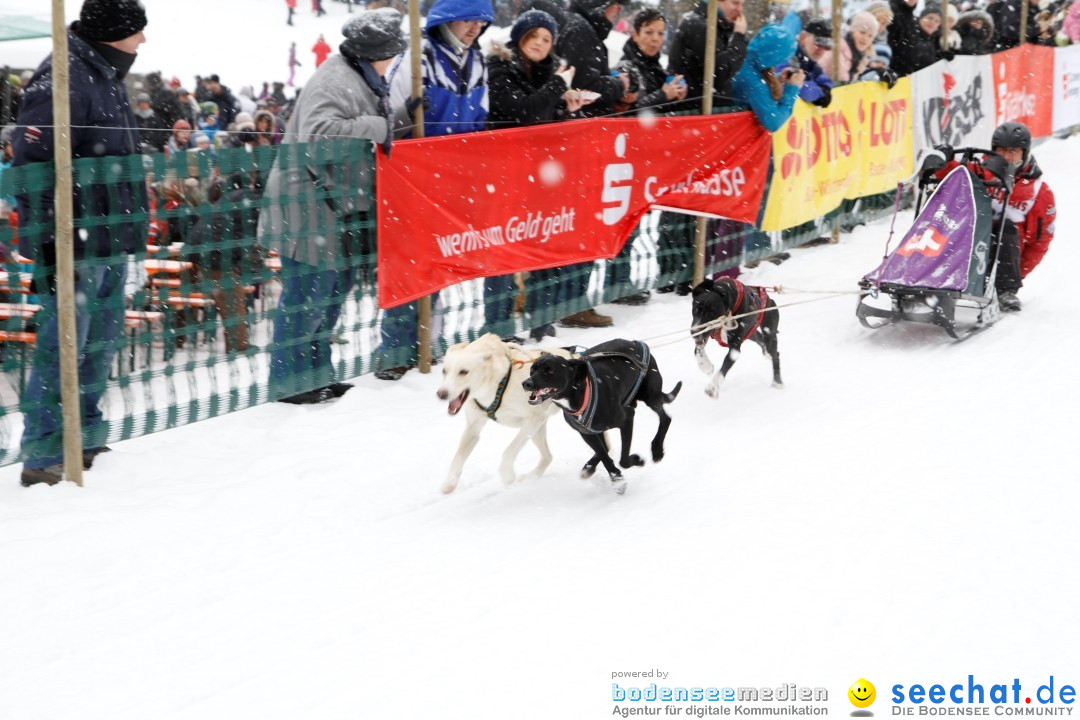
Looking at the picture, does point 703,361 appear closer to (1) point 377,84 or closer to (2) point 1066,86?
(1) point 377,84

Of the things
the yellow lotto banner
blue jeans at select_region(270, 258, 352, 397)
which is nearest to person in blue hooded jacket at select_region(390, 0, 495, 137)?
blue jeans at select_region(270, 258, 352, 397)

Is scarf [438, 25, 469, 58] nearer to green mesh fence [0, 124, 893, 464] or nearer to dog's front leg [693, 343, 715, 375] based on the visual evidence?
green mesh fence [0, 124, 893, 464]

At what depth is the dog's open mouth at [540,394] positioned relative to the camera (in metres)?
4.57

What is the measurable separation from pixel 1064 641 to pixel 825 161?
740cm

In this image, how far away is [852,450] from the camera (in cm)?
556

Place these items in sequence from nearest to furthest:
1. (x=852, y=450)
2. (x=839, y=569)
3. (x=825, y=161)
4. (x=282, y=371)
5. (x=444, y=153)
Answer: (x=839, y=569)
(x=852, y=450)
(x=282, y=371)
(x=444, y=153)
(x=825, y=161)

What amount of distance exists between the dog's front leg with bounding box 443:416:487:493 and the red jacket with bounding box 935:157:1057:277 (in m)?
4.77

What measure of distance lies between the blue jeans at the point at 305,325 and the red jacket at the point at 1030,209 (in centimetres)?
469

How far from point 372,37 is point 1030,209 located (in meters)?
5.17

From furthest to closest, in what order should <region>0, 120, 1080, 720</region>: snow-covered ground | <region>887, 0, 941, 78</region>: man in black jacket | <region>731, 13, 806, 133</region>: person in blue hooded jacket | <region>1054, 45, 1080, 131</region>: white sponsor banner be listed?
<region>1054, 45, 1080, 131</region>: white sponsor banner, <region>887, 0, 941, 78</region>: man in black jacket, <region>731, 13, 806, 133</region>: person in blue hooded jacket, <region>0, 120, 1080, 720</region>: snow-covered ground

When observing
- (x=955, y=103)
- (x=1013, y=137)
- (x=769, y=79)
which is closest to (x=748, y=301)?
(x=1013, y=137)

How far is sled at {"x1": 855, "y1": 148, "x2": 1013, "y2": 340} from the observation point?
24.2 feet

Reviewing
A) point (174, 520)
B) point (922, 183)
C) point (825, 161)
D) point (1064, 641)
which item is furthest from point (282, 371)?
point (825, 161)

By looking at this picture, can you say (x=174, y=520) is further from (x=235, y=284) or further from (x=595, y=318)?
(x=595, y=318)
